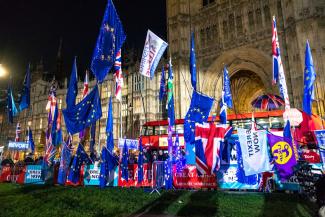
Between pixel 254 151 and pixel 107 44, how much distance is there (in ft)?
30.0

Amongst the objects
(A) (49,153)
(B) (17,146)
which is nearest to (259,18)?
(A) (49,153)

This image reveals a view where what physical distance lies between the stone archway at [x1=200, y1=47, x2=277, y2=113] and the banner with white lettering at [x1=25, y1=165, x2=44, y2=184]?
69.5 feet

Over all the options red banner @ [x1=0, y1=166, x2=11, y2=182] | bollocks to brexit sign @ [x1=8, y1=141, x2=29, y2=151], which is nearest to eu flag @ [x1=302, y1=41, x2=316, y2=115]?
red banner @ [x1=0, y1=166, x2=11, y2=182]

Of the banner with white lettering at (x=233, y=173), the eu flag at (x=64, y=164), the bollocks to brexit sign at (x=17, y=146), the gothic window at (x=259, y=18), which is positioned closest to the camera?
the banner with white lettering at (x=233, y=173)

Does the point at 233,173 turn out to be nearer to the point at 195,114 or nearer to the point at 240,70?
the point at 195,114

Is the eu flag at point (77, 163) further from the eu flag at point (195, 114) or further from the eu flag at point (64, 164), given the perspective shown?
the eu flag at point (195, 114)

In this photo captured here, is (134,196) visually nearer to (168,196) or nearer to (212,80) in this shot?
(168,196)

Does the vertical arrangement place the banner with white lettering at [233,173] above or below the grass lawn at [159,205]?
above

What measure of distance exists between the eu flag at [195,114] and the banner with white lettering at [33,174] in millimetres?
11483

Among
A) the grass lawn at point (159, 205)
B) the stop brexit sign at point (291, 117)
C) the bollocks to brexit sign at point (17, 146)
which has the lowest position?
the grass lawn at point (159, 205)

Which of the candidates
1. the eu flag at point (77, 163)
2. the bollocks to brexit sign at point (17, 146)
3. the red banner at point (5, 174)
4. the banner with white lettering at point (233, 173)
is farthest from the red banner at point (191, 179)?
the bollocks to brexit sign at point (17, 146)

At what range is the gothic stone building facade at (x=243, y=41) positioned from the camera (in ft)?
77.7

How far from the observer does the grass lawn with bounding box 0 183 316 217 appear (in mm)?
7836

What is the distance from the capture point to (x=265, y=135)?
10086 mm
